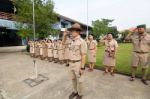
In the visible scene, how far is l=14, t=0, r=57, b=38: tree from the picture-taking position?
17.4 metres

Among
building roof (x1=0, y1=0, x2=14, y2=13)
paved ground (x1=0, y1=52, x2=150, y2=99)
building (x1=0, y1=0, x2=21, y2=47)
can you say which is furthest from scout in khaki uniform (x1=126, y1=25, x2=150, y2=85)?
building roof (x1=0, y1=0, x2=14, y2=13)

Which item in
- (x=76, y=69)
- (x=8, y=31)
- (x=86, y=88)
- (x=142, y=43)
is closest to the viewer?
(x=76, y=69)

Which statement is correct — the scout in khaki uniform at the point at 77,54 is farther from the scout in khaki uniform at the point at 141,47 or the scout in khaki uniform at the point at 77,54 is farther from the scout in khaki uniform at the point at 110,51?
the scout in khaki uniform at the point at 110,51

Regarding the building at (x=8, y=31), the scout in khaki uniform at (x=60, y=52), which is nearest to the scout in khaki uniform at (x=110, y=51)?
the scout in khaki uniform at (x=60, y=52)

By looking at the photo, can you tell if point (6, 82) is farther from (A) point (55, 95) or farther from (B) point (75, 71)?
(B) point (75, 71)

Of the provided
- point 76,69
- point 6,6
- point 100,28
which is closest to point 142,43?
point 76,69

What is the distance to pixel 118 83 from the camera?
21.8ft

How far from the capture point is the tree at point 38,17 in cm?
1738

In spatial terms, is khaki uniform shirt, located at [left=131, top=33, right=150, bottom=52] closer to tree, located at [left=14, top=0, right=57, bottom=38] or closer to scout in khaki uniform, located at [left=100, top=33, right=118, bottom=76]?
scout in khaki uniform, located at [left=100, top=33, right=118, bottom=76]

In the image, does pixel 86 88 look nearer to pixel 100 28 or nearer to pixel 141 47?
pixel 141 47

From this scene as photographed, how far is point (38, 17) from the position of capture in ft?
56.6

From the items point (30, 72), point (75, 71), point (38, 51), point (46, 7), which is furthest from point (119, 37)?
point (75, 71)

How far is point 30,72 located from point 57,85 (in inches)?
109

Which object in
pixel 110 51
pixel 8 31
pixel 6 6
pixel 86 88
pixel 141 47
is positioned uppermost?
pixel 6 6
